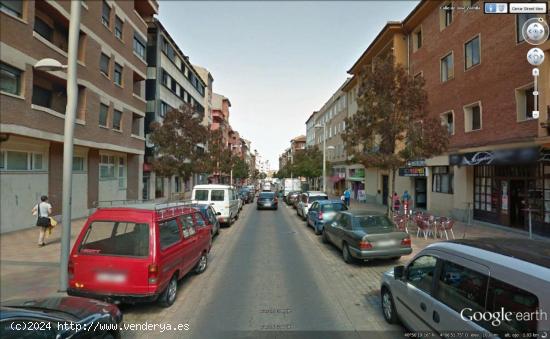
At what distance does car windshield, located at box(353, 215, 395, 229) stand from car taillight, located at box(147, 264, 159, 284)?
5.46m

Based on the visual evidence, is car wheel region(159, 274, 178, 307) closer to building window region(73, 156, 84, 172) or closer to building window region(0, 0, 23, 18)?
building window region(0, 0, 23, 18)

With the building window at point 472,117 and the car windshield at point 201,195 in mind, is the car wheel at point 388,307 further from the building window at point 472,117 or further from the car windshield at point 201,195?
the building window at point 472,117

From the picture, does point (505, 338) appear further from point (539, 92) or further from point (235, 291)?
point (539, 92)

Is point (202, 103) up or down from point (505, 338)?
up

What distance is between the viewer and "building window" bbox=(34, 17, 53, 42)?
46.5 ft

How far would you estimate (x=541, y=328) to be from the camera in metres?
2.35

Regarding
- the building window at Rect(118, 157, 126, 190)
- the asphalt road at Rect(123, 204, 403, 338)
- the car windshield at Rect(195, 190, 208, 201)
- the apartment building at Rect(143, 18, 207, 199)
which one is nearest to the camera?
the asphalt road at Rect(123, 204, 403, 338)

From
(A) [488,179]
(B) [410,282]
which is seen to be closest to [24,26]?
(B) [410,282]

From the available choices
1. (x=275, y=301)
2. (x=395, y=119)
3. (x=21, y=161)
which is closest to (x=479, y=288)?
(x=275, y=301)

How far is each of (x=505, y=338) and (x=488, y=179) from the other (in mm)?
15088

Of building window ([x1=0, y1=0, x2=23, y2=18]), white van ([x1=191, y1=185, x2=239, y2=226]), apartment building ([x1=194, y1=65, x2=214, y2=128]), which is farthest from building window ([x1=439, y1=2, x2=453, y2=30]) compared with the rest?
apartment building ([x1=194, y1=65, x2=214, y2=128])

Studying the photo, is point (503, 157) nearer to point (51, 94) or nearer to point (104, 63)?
point (51, 94)

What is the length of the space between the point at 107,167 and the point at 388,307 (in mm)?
20393

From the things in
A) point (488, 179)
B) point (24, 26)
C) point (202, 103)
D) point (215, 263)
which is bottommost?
point (215, 263)
